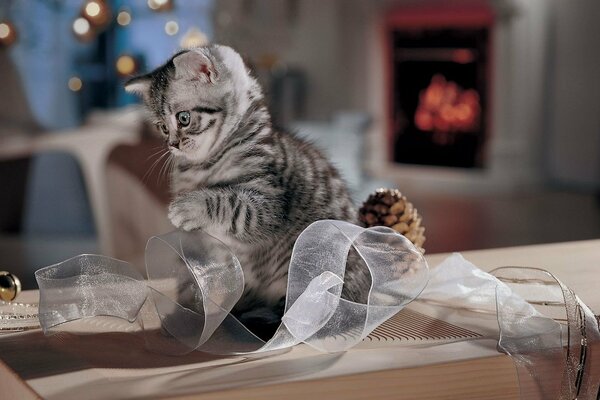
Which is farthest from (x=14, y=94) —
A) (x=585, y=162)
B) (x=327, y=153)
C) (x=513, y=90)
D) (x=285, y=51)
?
(x=327, y=153)

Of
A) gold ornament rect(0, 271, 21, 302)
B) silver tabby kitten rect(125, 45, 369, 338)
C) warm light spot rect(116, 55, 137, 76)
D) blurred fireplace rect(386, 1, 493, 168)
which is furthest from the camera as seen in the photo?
blurred fireplace rect(386, 1, 493, 168)

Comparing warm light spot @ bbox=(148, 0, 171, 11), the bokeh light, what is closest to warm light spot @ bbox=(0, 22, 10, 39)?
the bokeh light

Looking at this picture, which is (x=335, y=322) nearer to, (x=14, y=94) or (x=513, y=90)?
(x=14, y=94)

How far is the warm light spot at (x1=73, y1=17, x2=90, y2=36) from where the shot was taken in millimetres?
1928

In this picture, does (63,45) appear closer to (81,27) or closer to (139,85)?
(81,27)

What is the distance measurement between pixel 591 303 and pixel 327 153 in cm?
26

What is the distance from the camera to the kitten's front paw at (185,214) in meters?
0.67

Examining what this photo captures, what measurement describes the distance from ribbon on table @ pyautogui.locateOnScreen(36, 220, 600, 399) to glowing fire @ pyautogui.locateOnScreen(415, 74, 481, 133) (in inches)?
210

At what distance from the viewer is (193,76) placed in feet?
2.33

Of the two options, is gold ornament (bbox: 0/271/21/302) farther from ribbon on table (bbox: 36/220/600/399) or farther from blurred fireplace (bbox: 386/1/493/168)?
blurred fireplace (bbox: 386/1/493/168)

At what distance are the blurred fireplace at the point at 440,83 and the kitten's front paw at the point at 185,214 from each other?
212 inches

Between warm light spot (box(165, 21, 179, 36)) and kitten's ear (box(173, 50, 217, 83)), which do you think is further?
warm light spot (box(165, 21, 179, 36))

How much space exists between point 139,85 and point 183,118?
49 millimetres

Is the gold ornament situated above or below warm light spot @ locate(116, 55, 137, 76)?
below
